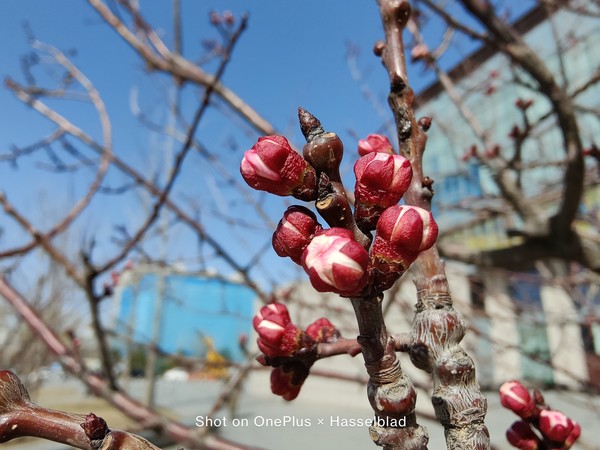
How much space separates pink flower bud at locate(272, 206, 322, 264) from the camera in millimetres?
389

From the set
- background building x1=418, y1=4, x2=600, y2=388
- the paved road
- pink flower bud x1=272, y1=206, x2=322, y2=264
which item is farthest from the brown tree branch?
background building x1=418, y1=4, x2=600, y2=388

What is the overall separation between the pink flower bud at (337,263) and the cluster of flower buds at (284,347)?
0.59ft

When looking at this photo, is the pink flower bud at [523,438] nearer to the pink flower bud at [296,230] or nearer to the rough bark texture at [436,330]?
the rough bark texture at [436,330]

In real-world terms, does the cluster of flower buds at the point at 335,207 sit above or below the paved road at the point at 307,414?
below

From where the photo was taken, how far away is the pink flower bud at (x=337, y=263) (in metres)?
0.34

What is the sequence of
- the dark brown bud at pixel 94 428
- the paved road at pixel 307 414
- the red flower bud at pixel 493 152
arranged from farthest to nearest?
1. the red flower bud at pixel 493 152
2. the paved road at pixel 307 414
3. the dark brown bud at pixel 94 428

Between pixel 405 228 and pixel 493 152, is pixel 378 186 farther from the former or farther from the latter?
pixel 493 152

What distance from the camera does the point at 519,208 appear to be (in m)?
2.19

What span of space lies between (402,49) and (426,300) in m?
0.33

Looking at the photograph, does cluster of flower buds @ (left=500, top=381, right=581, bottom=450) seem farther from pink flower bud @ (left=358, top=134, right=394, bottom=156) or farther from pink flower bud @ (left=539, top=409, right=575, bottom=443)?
pink flower bud @ (left=358, top=134, right=394, bottom=156)

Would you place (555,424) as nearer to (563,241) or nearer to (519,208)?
(563,241)

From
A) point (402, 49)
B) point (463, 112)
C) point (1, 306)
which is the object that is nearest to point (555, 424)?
point (402, 49)

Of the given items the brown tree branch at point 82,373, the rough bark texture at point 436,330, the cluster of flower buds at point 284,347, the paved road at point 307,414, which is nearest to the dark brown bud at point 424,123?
the rough bark texture at point 436,330

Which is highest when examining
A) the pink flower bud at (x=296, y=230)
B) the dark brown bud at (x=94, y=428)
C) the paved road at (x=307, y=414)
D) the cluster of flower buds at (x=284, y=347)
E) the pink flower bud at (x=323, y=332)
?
the paved road at (x=307, y=414)
